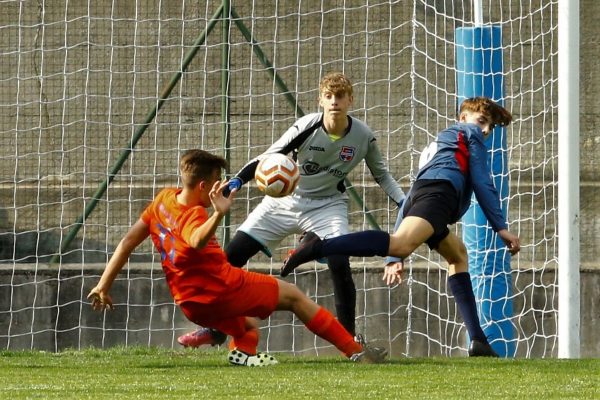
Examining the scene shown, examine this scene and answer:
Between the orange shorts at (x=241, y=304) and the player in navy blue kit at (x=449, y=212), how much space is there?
26 centimetres

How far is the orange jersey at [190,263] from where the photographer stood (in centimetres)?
675

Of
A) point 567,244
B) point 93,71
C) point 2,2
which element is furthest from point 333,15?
point 567,244

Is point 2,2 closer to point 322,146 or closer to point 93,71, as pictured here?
point 93,71

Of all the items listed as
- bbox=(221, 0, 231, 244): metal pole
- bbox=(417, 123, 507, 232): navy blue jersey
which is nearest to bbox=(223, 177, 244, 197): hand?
bbox=(417, 123, 507, 232): navy blue jersey

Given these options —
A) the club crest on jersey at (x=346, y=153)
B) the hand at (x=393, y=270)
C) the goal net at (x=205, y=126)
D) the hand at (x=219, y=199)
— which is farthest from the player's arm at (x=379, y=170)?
the goal net at (x=205, y=126)

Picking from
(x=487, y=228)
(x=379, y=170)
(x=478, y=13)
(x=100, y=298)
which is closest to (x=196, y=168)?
(x=100, y=298)

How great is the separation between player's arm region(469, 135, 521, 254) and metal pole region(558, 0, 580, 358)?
0.76 meters

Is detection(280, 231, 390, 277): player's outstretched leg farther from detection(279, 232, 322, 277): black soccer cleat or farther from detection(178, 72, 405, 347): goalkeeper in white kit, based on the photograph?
detection(178, 72, 405, 347): goalkeeper in white kit

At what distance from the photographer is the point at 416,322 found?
10.4 m

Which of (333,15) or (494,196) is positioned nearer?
(494,196)

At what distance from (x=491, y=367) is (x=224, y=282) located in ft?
4.65

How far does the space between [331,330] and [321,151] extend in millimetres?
1359

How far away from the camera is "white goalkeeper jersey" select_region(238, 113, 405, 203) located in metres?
7.87

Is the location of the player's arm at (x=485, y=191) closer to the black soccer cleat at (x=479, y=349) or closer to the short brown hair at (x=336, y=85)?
the black soccer cleat at (x=479, y=349)
